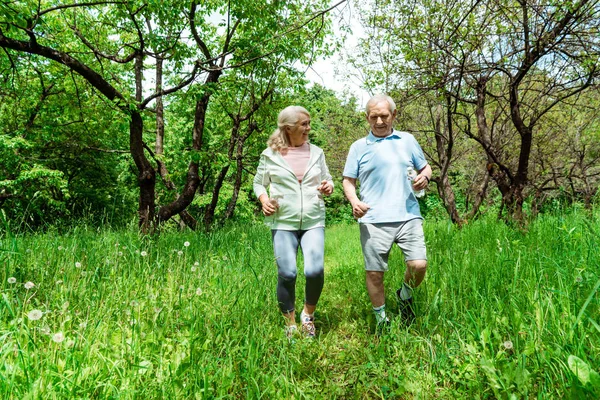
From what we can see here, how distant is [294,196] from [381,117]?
0.89 meters

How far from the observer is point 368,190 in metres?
2.61

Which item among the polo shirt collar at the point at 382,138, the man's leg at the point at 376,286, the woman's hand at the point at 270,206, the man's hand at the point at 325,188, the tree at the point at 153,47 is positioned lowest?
the man's leg at the point at 376,286

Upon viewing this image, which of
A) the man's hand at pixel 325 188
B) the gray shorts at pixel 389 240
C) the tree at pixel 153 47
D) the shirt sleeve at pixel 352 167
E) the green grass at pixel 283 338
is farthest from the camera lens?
the tree at pixel 153 47

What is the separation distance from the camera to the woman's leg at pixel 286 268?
98.6 inches

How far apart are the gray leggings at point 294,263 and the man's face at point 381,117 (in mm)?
896

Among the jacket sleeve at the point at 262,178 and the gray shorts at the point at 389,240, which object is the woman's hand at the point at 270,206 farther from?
the gray shorts at the point at 389,240

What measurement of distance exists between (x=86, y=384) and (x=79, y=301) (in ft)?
3.70

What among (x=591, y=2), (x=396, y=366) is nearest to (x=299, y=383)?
(x=396, y=366)

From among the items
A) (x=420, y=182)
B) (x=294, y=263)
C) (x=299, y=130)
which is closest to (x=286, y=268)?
(x=294, y=263)

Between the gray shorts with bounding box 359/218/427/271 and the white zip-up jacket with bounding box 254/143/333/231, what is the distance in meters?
0.43

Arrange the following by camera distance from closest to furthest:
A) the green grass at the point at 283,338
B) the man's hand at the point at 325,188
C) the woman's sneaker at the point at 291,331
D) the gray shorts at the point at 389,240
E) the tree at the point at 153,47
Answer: the green grass at the point at 283,338 < the woman's sneaker at the point at 291,331 < the gray shorts at the point at 389,240 < the man's hand at the point at 325,188 < the tree at the point at 153,47

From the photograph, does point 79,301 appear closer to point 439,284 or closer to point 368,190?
point 368,190

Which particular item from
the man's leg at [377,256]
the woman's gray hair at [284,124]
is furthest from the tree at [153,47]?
the man's leg at [377,256]

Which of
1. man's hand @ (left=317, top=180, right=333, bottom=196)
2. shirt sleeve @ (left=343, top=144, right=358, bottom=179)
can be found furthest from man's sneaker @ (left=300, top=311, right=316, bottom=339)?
shirt sleeve @ (left=343, top=144, right=358, bottom=179)
